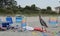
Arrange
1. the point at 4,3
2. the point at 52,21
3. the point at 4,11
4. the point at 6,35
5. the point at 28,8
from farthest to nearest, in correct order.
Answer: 1. the point at 4,3
2. the point at 28,8
3. the point at 4,11
4. the point at 52,21
5. the point at 6,35

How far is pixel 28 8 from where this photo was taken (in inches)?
1577

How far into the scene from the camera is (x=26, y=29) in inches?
455

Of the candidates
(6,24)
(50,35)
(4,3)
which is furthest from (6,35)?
(4,3)

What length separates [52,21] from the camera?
1409cm

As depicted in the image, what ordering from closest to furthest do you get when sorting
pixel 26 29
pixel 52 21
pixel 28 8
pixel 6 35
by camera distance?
pixel 6 35
pixel 26 29
pixel 52 21
pixel 28 8

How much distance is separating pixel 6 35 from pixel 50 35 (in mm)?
2031

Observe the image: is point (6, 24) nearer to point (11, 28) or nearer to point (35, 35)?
point (11, 28)

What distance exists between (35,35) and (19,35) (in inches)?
29.1

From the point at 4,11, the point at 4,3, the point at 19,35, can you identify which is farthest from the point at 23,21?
the point at 4,3

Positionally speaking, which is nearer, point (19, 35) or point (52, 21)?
point (19, 35)

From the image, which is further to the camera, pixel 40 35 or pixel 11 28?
pixel 11 28

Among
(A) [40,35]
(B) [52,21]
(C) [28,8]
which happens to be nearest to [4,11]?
(C) [28,8]

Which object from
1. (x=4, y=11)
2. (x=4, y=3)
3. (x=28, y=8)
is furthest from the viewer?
(x=4, y=3)

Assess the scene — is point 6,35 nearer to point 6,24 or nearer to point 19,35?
point 19,35
